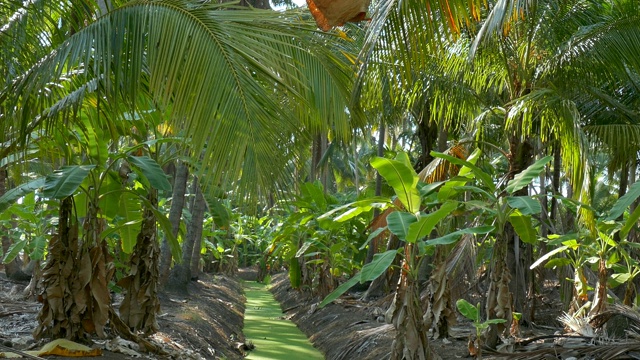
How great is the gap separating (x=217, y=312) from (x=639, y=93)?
6.92 meters

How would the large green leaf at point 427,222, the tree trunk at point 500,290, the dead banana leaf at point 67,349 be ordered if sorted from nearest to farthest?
the dead banana leaf at point 67,349
the large green leaf at point 427,222
the tree trunk at point 500,290

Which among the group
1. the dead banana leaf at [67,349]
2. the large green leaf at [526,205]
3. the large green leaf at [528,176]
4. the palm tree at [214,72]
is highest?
the palm tree at [214,72]

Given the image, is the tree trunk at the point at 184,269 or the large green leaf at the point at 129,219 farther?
the tree trunk at the point at 184,269

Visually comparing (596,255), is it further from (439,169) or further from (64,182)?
(64,182)

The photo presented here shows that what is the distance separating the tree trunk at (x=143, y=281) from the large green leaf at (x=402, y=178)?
2.13m

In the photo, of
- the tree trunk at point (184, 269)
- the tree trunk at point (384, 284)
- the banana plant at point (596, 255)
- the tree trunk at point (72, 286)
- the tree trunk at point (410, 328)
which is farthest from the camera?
the tree trunk at point (184, 269)

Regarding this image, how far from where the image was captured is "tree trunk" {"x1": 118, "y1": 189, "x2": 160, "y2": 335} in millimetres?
6402

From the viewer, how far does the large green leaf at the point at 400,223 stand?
531 cm

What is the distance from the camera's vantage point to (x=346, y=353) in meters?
8.21

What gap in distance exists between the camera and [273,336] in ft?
36.1

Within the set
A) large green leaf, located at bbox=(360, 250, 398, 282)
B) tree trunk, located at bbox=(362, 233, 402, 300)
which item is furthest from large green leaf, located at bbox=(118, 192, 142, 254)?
tree trunk, located at bbox=(362, 233, 402, 300)

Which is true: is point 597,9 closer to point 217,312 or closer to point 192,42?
point 192,42

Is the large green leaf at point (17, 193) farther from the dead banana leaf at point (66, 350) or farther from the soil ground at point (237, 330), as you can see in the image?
the dead banana leaf at point (66, 350)

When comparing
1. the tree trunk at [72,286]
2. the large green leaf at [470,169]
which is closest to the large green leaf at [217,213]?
the tree trunk at [72,286]
